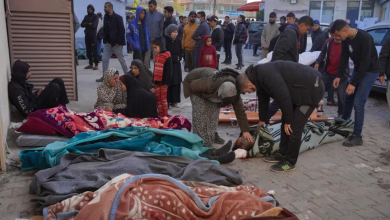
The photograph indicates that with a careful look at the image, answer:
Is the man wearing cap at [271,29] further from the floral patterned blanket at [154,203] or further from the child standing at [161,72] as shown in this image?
the floral patterned blanket at [154,203]

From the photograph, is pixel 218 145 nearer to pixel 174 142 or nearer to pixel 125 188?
pixel 174 142

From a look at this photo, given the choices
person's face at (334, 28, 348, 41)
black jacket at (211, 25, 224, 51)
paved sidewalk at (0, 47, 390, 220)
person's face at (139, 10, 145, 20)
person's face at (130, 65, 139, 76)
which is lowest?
paved sidewalk at (0, 47, 390, 220)

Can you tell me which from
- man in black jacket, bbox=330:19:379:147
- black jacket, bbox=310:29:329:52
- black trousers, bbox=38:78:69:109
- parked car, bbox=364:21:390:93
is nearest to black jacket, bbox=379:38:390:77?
man in black jacket, bbox=330:19:379:147

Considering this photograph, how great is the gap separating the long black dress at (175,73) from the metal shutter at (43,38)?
1.79 meters

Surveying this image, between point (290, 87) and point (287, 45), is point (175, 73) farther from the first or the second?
point (290, 87)

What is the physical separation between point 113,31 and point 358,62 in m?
5.20

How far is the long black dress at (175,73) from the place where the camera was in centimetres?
694

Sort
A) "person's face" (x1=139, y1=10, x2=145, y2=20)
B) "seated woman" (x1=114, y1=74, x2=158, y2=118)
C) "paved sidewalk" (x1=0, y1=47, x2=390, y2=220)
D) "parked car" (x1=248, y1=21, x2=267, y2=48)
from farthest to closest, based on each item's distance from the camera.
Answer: "parked car" (x1=248, y1=21, x2=267, y2=48), "person's face" (x1=139, y1=10, x2=145, y2=20), "seated woman" (x1=114, y1=74, x2=158, y2=118), "paved sidewalk" (x1=0, y1=47, x2=390, y2=220)

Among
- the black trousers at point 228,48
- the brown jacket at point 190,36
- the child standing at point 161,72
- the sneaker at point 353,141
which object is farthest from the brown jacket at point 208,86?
the black trousers at point 228,48

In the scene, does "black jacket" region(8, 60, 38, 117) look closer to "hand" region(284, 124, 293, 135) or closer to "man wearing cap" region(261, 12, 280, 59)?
"hand" region(284, 124, 293, 135)

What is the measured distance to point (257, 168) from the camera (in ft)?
14.8

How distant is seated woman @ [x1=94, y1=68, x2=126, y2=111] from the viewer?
590cm

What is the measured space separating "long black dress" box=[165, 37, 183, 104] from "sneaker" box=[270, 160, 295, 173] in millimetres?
2994

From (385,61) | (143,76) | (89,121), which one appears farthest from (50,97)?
(385,61)
